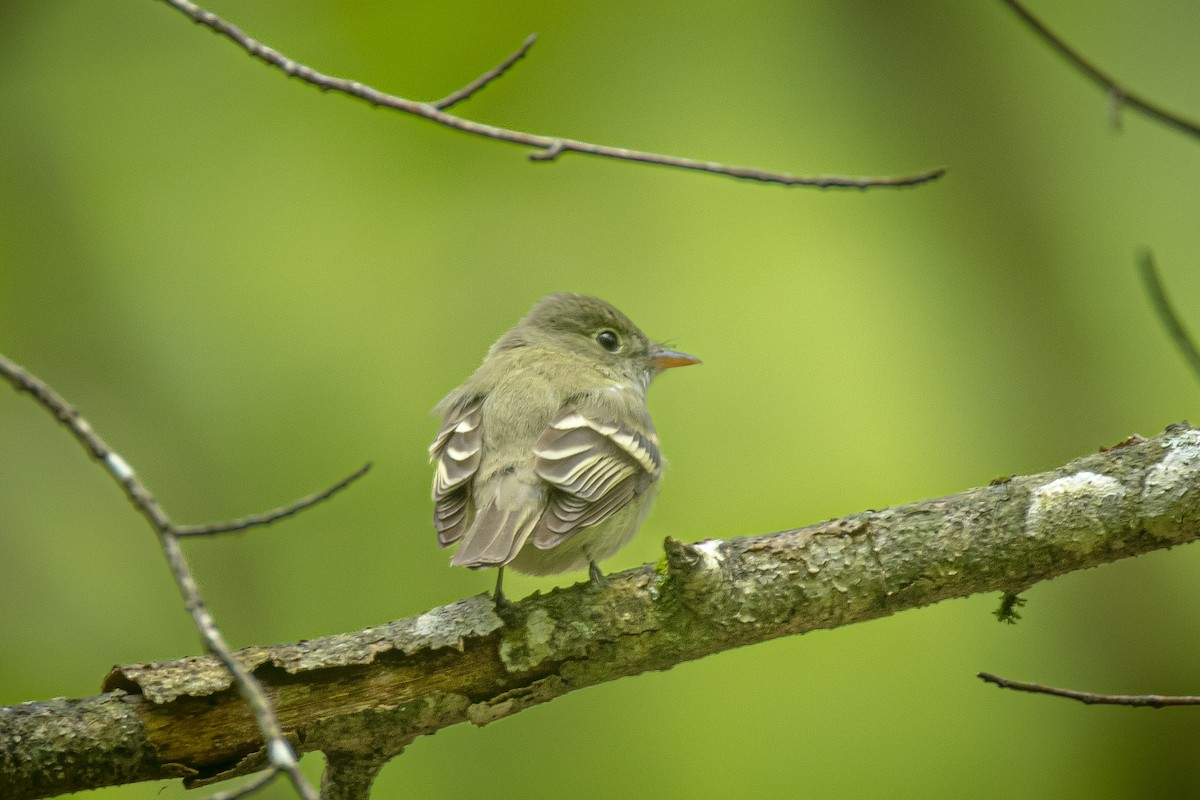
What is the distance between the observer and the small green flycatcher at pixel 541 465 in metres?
3.49

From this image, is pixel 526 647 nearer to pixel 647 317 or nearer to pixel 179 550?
pixel 179 550


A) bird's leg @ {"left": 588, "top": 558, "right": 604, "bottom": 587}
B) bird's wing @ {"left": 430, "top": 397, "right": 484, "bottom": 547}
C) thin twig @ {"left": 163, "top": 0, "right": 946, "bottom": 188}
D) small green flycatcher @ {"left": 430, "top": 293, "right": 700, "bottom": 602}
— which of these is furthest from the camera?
bird's wing @ {"left": 430, "top": 397, "right": 484, "bottom": 547}

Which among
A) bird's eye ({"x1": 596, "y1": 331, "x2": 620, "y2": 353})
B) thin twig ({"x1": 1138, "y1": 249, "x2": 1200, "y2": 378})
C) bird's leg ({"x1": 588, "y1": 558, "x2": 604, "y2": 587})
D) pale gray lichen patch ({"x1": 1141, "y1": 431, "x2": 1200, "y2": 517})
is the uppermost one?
bird's eye ({"x1": 596, "y1": 331, "x2": 620, "y2": 353})

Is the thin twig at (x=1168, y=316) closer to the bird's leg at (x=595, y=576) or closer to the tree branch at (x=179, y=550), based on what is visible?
the bird's leg at (x=595, y=576)

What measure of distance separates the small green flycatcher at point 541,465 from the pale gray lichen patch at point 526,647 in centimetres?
12

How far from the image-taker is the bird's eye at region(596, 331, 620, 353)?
5.05 meters

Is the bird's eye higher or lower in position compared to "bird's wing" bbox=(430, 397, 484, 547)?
higher

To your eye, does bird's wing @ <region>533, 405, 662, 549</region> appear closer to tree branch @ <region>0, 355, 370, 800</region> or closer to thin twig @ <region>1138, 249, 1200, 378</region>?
tree branch @ <region>0, 355, 370, 800</region>

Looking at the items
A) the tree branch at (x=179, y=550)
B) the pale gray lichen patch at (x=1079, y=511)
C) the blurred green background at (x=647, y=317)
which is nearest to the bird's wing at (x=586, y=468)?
the pale gray lichen patch at (x=1079, y=511)

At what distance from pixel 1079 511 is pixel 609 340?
243cm

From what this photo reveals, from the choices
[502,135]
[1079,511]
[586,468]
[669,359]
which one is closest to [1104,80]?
[502,135]

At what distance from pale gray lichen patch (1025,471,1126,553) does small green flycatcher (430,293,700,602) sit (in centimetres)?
135

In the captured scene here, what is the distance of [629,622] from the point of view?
3209 mm

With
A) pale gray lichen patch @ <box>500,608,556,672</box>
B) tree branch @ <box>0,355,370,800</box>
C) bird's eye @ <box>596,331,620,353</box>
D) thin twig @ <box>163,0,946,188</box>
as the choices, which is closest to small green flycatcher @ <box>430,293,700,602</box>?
pale gray lichen patch @ <box>500,608,556,672</box>
